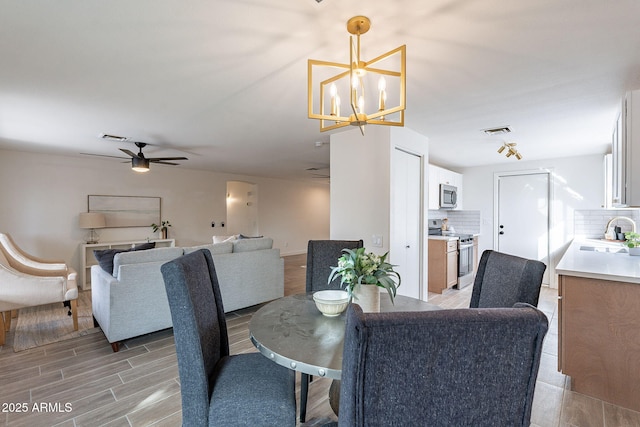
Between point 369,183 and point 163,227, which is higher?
point 369,183

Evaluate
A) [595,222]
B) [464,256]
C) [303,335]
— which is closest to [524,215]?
[595,222]

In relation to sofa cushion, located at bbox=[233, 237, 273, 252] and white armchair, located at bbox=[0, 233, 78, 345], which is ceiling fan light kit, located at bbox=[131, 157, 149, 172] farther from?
sofa cushion, located at bbox=[233, 237, 273, 252]

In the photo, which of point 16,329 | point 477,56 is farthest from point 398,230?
point 16,329

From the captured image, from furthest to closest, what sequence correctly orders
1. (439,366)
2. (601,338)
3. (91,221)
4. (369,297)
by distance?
(91,221) → (601,338) → (369,297) → (439,366)

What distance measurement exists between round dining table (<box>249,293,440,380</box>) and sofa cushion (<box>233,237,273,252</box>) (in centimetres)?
199

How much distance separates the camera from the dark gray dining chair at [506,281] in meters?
1.28

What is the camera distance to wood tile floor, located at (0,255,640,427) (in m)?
1.87

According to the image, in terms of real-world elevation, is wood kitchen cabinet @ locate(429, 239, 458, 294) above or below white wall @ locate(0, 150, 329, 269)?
below

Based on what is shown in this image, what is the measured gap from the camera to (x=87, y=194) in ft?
17.6

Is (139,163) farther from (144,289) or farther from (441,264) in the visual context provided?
(441,264)

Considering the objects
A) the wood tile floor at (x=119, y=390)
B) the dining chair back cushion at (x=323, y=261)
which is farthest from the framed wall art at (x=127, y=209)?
the dining chair back cushion at (x=323, y=261)

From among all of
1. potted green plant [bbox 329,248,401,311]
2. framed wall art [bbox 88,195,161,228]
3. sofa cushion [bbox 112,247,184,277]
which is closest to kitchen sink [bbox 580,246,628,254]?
potted green plant [bbox 329,248,401,311]

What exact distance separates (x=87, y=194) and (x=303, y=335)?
5890mm

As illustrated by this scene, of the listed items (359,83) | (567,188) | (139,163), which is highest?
(359,83)
